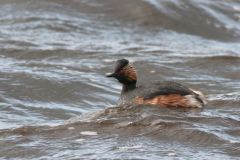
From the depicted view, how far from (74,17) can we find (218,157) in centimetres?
1132

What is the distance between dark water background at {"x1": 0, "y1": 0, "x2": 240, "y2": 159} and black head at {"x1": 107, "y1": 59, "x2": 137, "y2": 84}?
0.71 metres

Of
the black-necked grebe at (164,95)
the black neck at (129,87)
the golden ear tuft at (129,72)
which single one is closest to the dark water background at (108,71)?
the black-necked grebe at (164,95)

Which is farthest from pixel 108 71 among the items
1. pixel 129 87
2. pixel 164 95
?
pixel 164 95

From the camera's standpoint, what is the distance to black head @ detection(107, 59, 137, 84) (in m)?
6.50

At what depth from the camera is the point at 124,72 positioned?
6582 millimetres

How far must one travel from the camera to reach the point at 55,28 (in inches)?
531

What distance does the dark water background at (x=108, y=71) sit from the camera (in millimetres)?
4648

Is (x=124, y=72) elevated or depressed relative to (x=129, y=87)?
elevated

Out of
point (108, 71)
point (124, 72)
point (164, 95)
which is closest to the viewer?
point (164, 95)

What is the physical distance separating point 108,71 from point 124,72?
3077mm

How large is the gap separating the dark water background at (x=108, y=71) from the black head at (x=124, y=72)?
0.71 m

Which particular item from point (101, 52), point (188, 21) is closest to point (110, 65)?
point (101, 52)

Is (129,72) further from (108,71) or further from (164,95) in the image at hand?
(108,71)

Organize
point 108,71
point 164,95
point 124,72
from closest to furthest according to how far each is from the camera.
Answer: point 164,95
point 124,72
point 108,71
